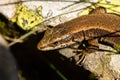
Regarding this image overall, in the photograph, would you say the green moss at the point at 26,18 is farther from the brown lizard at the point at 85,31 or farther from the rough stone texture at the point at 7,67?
the rough stone texture at the point at 7,67

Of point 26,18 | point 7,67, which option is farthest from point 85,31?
point 7,67

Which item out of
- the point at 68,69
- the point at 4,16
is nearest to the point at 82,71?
the point at 68,69

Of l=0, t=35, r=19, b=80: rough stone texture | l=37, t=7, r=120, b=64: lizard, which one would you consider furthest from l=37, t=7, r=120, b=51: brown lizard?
l=0, t=35, r=19, b=80: rough stone texture

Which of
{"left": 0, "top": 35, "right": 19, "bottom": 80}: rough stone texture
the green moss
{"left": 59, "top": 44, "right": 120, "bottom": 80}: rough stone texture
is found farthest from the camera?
the green moss

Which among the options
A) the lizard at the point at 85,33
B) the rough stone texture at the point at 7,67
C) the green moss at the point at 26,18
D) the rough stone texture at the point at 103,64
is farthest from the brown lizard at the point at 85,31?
the rough stone texture at the point at 7,67

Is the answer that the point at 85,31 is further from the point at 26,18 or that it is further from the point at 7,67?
the point at 7,67

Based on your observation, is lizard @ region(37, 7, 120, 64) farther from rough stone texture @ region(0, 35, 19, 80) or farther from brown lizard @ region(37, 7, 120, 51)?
rough stone texture @ region(0, 35, 19, 80)

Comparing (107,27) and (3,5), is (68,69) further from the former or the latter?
(3,5)
